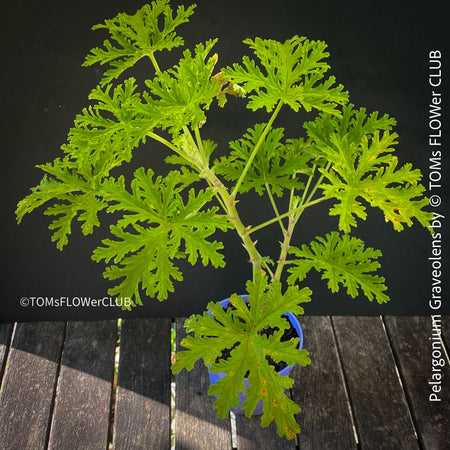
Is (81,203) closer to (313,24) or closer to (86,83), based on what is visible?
(86,83)

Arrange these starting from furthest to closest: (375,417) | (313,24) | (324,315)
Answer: (324,315), (375,417), (313,24)

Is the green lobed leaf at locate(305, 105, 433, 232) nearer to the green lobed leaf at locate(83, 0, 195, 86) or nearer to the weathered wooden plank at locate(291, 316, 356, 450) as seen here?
the green lobed leaf at locate(83, 0, 195, 86)

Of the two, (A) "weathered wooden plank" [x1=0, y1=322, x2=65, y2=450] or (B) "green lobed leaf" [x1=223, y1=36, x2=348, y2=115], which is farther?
(A) "weathered wooden plank" [x1=0, y1=322, x2=65, y2=450]

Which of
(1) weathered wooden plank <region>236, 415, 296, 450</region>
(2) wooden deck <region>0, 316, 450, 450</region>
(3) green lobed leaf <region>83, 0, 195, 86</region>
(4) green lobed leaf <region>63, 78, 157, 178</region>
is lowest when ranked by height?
(1) weathered wooden plank <region>236, 415, 296, 450</region>

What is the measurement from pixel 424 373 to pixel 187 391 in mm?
686

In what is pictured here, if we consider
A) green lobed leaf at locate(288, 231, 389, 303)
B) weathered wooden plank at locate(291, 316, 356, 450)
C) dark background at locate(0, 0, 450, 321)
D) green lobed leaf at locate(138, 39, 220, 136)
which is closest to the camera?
green lobed leaf at locate(138, 39, 220, 136)

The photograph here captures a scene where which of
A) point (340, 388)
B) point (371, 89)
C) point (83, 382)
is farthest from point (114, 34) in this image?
point (340, 388)

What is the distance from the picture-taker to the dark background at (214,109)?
1.51 m

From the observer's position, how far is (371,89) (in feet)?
5.28

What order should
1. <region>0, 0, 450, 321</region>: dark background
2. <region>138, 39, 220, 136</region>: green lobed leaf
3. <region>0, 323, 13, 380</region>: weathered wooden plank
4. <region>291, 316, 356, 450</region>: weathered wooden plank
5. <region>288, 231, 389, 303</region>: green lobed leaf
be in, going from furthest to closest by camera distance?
<region>0, 323, 13, 380</region>: weathered wooden plank < <region>291, 316, 356, 450</region>: weathered wooden plank < <region>0, 0, 450, 321</region>: dark background < <region>288, 231, 389, 303</region>: green lobed leaf < <region>138, 39, 220, 136</region>: green lobed leaf

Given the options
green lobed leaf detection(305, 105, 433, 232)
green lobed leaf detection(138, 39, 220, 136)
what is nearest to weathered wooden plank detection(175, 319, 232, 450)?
green lobed leaf detection(305, 105, 433, 232)

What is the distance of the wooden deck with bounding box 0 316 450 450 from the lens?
1613 millimetres

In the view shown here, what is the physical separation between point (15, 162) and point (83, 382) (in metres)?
0.65

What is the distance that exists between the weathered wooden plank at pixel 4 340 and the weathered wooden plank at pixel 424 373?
116cm
